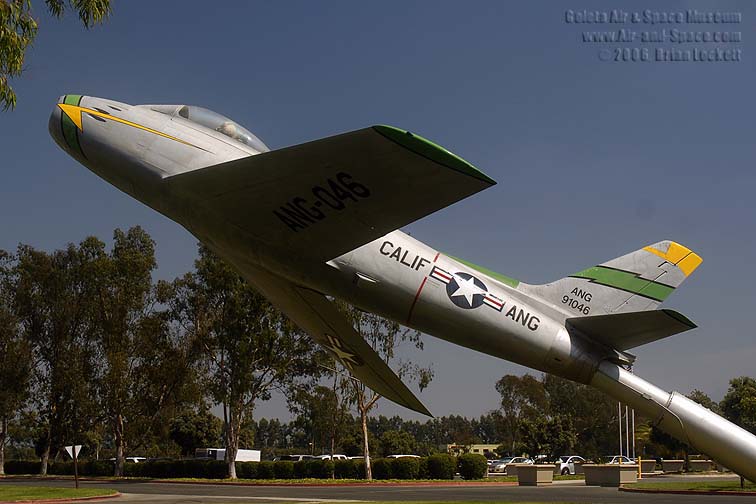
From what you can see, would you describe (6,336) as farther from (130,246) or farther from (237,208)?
→ (237,208)

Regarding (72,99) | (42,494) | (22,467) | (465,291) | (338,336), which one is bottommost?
(22,467)

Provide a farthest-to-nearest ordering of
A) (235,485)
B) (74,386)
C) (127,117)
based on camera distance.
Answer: (74,386) < (235,485) < (127,117)

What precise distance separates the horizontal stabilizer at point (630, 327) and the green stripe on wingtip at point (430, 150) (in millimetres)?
5261

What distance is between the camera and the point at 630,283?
1387 centimetres

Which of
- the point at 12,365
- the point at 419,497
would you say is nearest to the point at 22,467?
the point at 12,365

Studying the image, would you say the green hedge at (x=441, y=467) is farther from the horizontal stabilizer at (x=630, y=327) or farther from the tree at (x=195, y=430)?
the tree at (x=195, y=430)

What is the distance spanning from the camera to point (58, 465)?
56031mm

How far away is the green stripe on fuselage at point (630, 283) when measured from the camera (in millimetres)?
13812

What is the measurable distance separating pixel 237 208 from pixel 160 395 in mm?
39509

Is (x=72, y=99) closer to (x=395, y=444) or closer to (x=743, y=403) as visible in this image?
(x=743, y=403)

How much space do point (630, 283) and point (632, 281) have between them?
6 centimetres

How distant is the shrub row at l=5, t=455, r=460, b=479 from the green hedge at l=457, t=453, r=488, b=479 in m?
0.88

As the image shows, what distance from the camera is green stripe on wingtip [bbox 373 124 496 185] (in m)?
8.22

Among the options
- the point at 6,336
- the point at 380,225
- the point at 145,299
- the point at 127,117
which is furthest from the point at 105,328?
the point at 380,225
